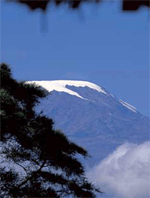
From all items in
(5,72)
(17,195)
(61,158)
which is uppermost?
(5,72)

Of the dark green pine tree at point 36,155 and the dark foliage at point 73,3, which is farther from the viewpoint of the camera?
the dark green pine tree at point 36,155

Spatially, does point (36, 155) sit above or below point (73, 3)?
above

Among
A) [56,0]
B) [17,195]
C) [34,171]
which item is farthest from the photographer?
[34,171]

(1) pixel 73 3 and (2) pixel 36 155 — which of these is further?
(2) pixel 36 155

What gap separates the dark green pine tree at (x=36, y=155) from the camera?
32.4m

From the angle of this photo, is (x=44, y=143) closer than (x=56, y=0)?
No

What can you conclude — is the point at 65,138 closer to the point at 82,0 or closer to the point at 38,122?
the point at 38,122

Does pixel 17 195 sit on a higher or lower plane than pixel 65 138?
lower

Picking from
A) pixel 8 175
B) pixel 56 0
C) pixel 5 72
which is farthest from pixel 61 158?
pixel 56 0

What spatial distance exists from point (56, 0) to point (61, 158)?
31301 millimetres

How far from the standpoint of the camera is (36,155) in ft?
113

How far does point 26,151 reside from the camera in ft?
113

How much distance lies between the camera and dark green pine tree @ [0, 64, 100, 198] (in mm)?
32438

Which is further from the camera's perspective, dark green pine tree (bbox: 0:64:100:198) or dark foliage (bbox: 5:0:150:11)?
dark green pine tree (bbox: 0:64:100:198)
